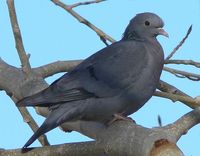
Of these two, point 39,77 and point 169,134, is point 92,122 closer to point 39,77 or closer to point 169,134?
point 39,77

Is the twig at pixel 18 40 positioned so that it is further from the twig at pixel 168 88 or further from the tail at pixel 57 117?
the twig at pixel 168 88

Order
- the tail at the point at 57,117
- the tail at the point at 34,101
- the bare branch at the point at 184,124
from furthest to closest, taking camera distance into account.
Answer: the tail at the point at 34,101 → the tail at the point at 57,117 → the bare branch at the point at 184,124

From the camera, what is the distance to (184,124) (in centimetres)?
377

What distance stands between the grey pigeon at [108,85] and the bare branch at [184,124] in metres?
0.94

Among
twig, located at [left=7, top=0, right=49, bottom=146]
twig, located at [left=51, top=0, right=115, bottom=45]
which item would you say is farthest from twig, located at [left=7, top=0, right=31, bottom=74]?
twig, located at [left=51, top=0, right=115, bottom=45]

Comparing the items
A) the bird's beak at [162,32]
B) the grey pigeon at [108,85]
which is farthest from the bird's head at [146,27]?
the grey pigeon at [108,85]

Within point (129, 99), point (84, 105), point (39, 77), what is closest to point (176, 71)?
point (129, 99)

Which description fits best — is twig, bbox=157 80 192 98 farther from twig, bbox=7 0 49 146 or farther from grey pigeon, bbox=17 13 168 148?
twig, bbox=7 0 49 146

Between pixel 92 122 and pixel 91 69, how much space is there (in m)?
0.66

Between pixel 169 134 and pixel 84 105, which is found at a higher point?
pixel 169 134

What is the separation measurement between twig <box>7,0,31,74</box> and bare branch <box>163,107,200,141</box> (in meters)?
1.36

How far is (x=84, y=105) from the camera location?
4.76 meters

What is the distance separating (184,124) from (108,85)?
1.30 metres

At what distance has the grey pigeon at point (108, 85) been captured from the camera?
4637mm
